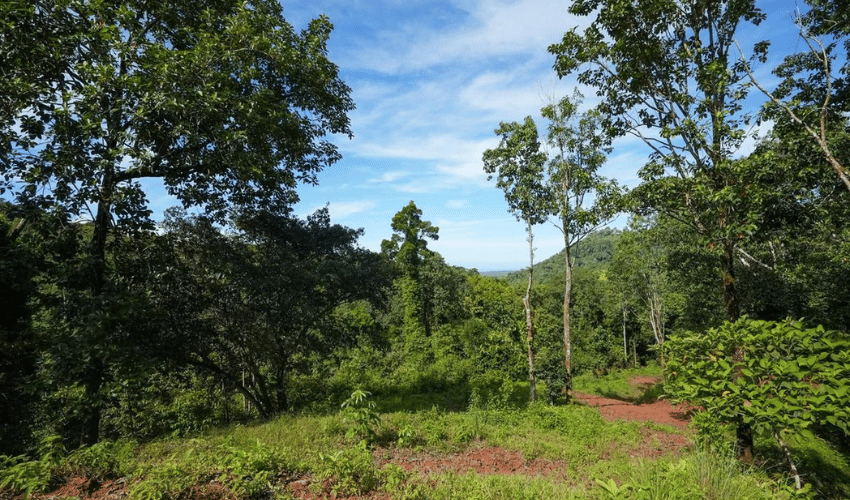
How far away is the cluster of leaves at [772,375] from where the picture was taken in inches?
147

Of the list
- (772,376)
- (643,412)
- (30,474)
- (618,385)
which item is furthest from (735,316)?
(618,385)

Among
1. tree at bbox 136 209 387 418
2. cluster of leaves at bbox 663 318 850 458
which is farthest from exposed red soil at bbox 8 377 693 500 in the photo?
tree at bbox 136 209 387 418

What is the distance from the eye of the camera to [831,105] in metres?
7.63

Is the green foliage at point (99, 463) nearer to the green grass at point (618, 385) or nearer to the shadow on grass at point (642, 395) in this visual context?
the shadow on grass at point (642, 395)

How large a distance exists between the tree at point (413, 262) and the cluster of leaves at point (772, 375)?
23.4 metres

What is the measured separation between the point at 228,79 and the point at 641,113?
30.2ft

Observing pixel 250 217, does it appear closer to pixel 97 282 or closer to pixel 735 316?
pixel 97 282

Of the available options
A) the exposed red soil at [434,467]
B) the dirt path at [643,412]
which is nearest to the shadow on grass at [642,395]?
the dirt path at [643,412]

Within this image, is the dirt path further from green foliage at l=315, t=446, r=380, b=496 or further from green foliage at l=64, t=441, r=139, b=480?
green foliage at l=64, t=441, r=139, b=480

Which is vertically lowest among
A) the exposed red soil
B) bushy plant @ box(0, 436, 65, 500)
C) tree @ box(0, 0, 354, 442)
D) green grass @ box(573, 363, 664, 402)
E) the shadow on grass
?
green grass @ box(573, 363, 664, 402)

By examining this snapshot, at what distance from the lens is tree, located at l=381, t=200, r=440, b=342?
2864 cm

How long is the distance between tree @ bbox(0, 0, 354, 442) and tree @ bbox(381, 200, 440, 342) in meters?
20.6

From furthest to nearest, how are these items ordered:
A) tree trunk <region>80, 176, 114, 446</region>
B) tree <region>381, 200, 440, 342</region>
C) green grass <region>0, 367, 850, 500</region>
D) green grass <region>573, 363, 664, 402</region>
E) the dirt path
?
tree <region>381, 200, 440, 342</region>
green grass <region>573, 363, 664, 402</region>
the dirt path
tree trunk <region>80, 176, 114, 446</region>
green grass <region>0, 367, 850, 500</region>

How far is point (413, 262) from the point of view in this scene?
29312mm
